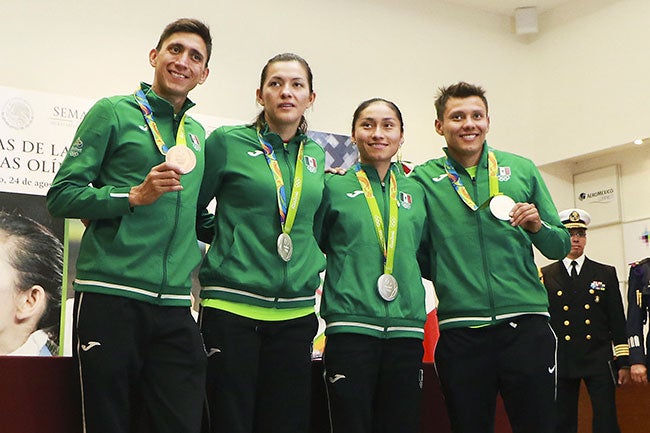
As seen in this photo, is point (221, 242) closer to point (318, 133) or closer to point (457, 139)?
point (457, 139)

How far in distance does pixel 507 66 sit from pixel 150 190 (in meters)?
7.46

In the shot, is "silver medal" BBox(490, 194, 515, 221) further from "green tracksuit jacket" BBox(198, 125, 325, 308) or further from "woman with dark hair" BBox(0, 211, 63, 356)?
"woman with dark hair" BBox(0, 211, 63, 356)

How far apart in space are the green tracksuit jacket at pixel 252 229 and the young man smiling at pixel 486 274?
2.16 ft

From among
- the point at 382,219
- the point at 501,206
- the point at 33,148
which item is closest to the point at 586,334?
the point at 501,206

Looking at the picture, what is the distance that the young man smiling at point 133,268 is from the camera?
2746 millimetres

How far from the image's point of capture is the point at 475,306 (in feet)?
11.8

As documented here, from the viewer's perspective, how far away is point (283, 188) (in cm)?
331

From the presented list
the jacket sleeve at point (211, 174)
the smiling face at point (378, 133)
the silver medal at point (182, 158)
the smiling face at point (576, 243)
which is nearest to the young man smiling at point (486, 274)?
the smiling face at point (378, 133)

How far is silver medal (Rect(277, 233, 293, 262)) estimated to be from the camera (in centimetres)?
Result: 319

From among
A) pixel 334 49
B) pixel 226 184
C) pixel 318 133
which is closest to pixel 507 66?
pixel 334 49

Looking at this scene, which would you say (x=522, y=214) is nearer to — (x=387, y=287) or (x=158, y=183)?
(x=387, y=287)

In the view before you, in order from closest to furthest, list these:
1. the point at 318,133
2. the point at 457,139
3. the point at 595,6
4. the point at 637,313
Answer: the point at 457,139, the point at 637,313, the point at 318,133, the point at 595,6

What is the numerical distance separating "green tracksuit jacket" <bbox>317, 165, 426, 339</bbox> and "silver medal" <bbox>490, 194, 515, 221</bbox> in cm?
33

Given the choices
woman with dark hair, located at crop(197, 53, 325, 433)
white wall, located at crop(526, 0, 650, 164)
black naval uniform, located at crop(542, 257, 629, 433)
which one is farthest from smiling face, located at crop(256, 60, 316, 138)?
white wall, located at crop(526, 0, 650, 164)
